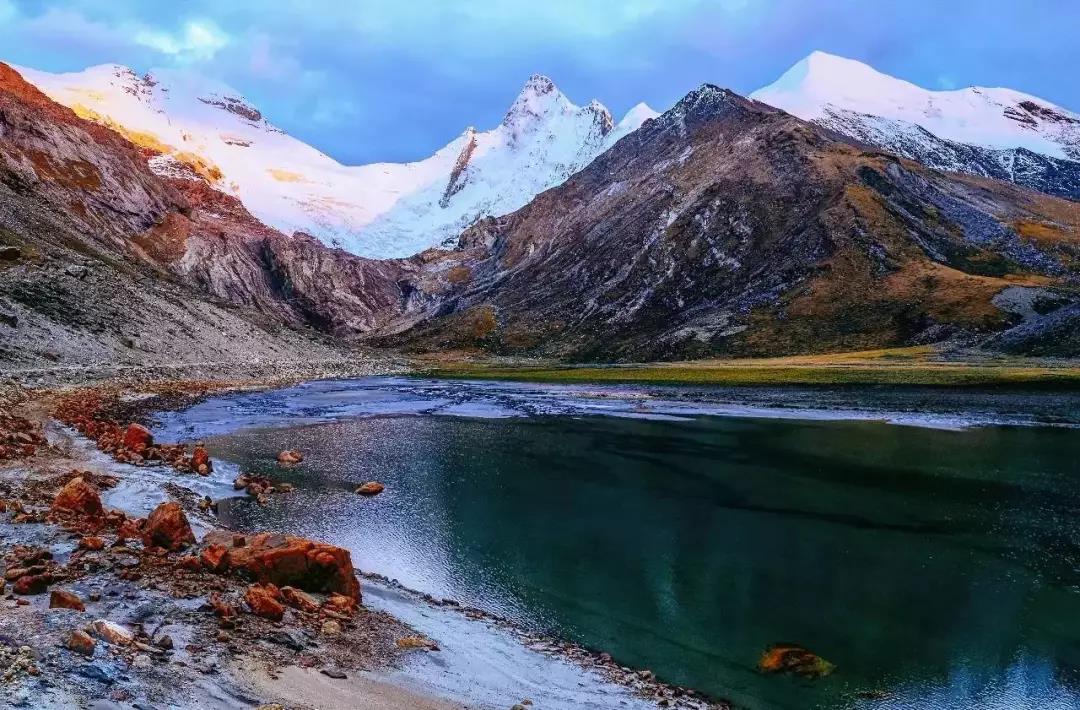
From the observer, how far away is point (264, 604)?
14.9 m

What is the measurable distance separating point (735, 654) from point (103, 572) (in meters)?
14.6

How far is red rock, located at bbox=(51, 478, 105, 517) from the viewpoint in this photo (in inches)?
799

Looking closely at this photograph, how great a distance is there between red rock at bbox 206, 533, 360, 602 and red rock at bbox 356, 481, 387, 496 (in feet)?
47.0

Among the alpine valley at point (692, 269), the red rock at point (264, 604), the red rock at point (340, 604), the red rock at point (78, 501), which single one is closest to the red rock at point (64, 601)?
the red rock at point (264, 604)

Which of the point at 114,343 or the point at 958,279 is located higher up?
the point at 958,279

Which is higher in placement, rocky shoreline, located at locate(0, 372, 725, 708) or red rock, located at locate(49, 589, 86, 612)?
red rock, located at locate(49, 589, 86, 612)

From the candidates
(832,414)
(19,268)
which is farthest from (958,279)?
(19,268)

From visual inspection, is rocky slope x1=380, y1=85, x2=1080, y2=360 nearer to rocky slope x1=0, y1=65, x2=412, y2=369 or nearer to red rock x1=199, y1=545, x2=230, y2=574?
rocky slope x1=0, y1=65, x2=412, y2=369

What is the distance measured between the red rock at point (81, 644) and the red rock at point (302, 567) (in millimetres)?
6723

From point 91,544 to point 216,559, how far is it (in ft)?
9.29

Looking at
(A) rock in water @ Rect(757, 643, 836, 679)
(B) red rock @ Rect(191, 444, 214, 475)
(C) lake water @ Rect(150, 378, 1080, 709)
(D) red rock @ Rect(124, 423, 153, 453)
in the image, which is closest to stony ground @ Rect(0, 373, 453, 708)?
(C) lake water @ Rect(150, 378, 1080, 709)

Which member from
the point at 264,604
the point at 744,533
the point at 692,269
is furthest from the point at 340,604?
the point at 692,269

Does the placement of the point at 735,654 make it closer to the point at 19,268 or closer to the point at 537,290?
the point at 19,268

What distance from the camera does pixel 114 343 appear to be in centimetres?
8069
